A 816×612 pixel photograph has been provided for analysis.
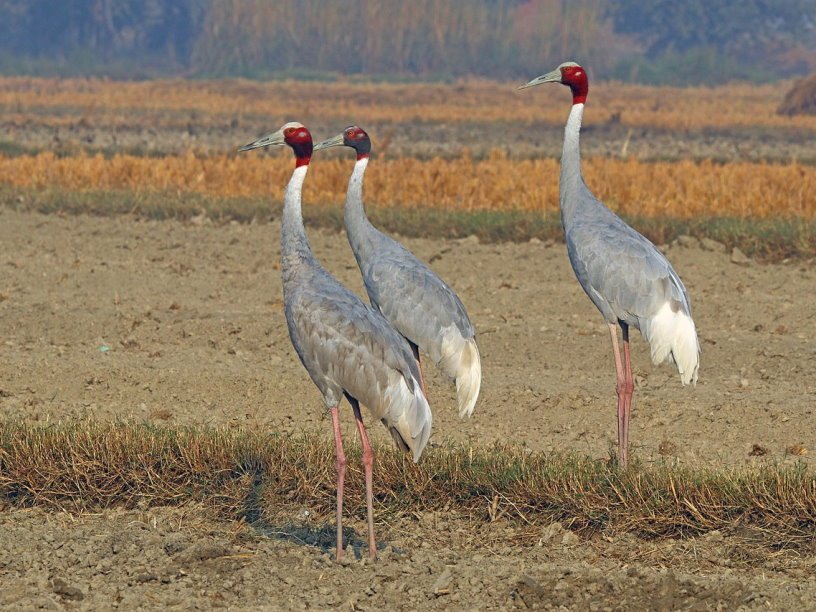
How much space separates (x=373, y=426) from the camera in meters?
9.53

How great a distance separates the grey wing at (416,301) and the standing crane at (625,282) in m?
0.75

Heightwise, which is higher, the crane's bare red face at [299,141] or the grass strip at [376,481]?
the crane's bare red face at [299,141]

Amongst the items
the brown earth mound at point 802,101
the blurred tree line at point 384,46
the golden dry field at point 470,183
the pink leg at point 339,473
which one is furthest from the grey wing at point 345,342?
the blurred tree line at point 384,46

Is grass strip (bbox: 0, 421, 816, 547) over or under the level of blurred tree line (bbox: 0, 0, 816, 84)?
over

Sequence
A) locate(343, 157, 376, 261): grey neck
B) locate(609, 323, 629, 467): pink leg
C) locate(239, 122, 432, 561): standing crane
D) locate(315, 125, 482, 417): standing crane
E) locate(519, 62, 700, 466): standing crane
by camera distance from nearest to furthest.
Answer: locate(239, 122, 432, 561): standing crane < locate(609, 323, 629, 467): pink leg < locate(519, 62, 700, 466): standing crane < locate(315, 125, 482, 417): standing crane < locate(343, 157, 376, 261): grey neck

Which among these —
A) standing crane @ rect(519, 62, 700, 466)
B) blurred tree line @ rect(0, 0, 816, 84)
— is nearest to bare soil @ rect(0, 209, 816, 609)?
standing crane @ rect(519, 62, 700, 466)

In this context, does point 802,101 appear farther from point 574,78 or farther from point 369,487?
point 369,487

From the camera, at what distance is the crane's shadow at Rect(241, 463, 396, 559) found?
24.0ft

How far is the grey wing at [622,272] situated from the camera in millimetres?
8336

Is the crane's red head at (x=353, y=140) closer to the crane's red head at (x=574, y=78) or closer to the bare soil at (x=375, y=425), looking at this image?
the crane's red head at (x=574, y=78)

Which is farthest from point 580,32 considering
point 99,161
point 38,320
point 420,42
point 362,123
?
point 38,320

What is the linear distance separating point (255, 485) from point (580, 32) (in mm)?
101209

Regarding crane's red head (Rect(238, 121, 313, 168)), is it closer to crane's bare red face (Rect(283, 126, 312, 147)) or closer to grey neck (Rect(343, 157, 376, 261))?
crane's bare red face (Rect(283, 126, 312, 147))

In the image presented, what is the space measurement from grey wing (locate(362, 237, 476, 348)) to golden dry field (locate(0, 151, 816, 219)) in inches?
394
